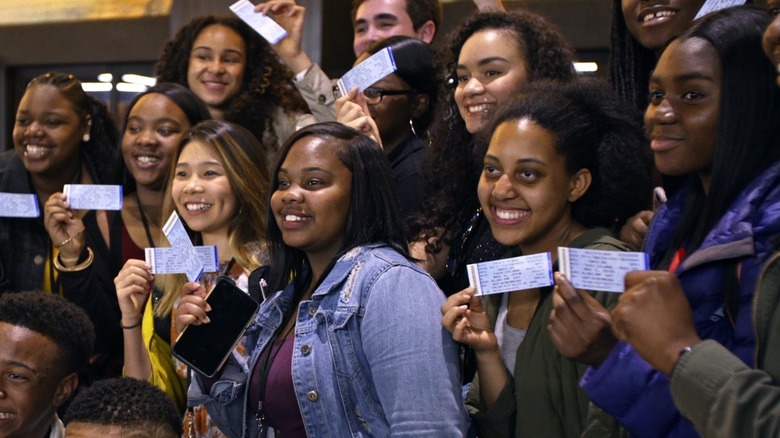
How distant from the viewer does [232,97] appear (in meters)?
5.01

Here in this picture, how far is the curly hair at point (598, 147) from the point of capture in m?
2.94

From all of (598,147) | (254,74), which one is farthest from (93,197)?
(598,147)

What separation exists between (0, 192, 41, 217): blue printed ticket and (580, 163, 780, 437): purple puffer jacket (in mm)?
2715

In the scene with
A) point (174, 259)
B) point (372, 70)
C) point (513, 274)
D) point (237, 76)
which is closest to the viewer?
point (513, 274)

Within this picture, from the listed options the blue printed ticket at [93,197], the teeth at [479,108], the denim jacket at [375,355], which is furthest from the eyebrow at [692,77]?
the blue printed ticket at [93,197]

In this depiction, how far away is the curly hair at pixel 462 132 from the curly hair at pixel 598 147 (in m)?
0.49

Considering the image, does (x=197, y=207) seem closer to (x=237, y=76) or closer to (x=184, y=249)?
(x=184, y=249)

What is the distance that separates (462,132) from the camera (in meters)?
3.78

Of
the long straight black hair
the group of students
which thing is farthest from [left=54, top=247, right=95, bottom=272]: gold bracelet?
the long straight black hair

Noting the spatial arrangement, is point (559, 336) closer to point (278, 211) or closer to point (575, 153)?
point (575, 153)

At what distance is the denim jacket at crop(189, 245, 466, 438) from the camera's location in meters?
2.80

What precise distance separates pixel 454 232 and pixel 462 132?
415 mm

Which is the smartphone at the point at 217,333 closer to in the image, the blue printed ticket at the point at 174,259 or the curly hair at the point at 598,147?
the blue printed ticket at the point at 174,259

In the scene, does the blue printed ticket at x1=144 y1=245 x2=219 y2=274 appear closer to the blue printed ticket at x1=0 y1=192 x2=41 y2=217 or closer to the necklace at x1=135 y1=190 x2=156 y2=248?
the necklace at x1=135 y1=190 x2=156 y2=248
